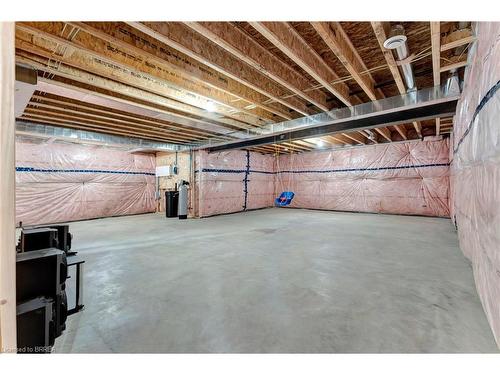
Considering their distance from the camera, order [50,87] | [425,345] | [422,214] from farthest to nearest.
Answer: [422,214], [50,87], [425,345]

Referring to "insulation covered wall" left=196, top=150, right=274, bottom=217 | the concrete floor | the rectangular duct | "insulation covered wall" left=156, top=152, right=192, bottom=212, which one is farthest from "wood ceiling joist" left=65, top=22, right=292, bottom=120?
"insulation covered wall" left=156, top=152, right=192, bottom=212

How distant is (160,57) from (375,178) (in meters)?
7.25

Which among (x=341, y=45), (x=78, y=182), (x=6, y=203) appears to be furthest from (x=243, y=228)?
(x=78, y=182)

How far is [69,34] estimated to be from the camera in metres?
2.09

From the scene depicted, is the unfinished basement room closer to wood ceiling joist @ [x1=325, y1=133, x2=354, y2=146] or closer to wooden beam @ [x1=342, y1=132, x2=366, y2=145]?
wooden beam @ [x1=342, y1=132, x2=366, y2=145]

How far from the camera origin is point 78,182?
6539mm

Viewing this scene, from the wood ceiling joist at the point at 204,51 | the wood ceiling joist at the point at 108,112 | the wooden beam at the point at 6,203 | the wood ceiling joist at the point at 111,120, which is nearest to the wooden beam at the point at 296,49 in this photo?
the wood ceiling joist at the point at 204,51

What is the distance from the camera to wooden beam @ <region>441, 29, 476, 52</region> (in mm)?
2150

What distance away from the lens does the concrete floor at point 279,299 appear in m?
1.43

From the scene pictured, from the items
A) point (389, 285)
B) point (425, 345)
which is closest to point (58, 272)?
point (425, 345)

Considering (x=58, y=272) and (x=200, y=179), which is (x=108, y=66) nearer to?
(x=58, y=272)

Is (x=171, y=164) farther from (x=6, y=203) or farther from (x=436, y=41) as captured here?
(x=6, y=203)

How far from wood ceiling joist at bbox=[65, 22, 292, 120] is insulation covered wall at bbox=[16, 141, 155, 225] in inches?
206
